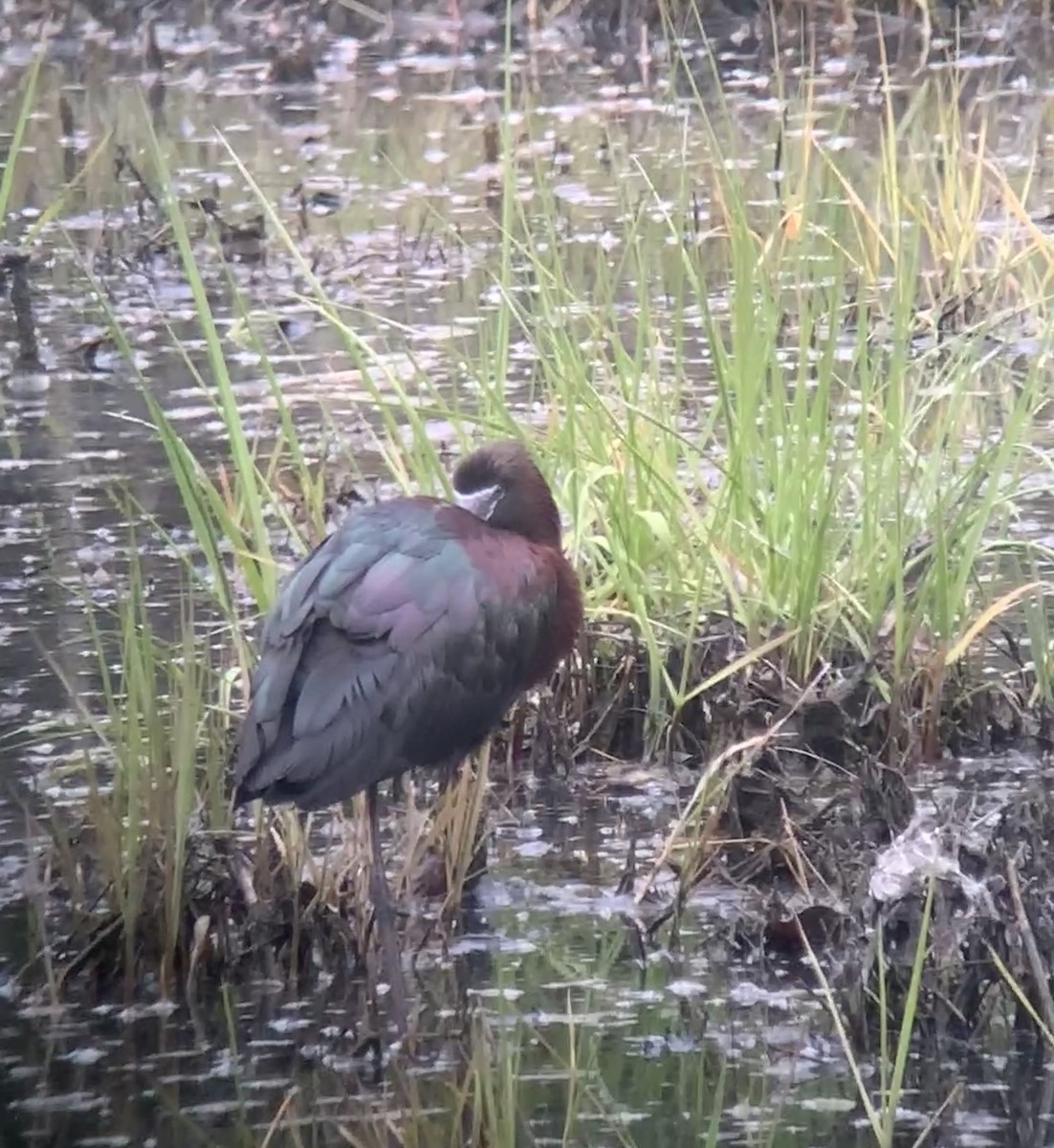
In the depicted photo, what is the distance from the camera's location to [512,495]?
3717mm

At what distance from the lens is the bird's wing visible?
10.7 feet

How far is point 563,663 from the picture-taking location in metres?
4.13

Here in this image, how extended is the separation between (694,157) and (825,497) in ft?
15.7

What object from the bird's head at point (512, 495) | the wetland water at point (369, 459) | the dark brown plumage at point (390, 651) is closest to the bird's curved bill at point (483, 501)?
the bird's head at point (512, 495)

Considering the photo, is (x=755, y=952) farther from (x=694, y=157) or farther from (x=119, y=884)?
(x=694, y=157)

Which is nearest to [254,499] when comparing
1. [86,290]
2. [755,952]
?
[755,952]

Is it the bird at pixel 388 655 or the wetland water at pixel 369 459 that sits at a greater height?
the bird at pixel 388 655

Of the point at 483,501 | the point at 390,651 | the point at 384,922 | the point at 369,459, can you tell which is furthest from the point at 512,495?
the point at 369,459

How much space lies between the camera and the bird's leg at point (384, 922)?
3.21 meters

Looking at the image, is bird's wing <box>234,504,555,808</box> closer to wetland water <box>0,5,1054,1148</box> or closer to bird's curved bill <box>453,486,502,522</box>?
bird's curved bill <box>453,486,502,522</box>

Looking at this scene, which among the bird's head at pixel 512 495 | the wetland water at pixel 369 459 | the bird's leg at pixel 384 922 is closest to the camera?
the wetland water at pixel 369 459

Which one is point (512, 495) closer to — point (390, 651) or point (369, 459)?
point (390, 651)

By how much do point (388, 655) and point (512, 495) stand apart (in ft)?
1.48

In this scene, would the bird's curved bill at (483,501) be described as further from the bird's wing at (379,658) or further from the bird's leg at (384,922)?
the bird's leg at (384,922)
